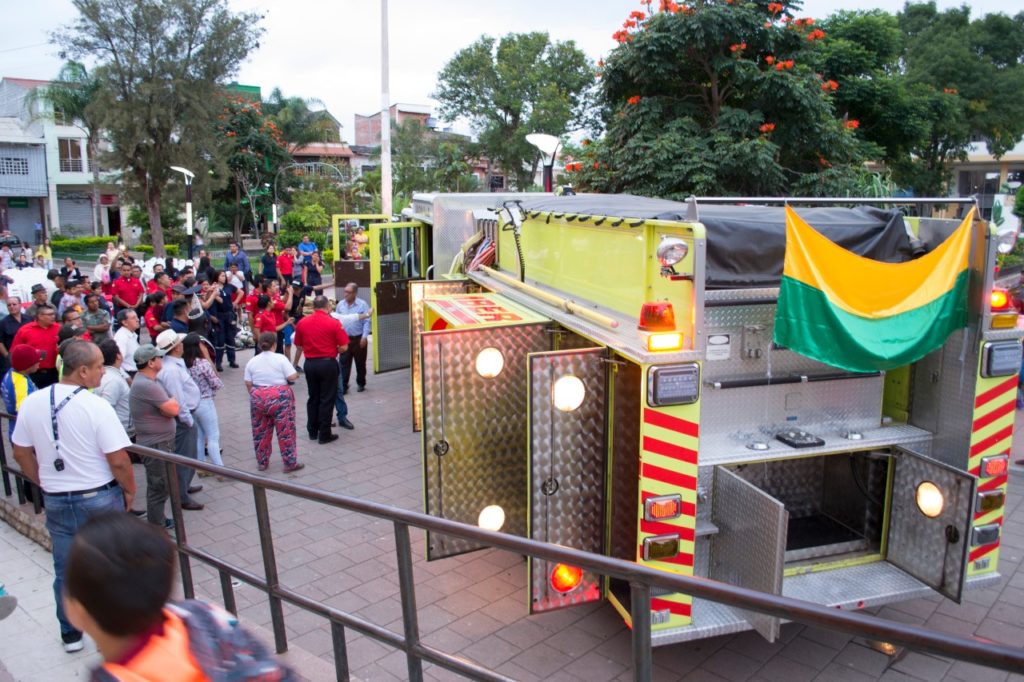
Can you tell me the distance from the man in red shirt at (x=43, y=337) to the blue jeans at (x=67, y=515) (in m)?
5.33

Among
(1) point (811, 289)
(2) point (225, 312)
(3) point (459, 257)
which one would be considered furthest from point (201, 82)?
(1) point (811, 289)

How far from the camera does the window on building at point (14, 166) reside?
49.4 meters

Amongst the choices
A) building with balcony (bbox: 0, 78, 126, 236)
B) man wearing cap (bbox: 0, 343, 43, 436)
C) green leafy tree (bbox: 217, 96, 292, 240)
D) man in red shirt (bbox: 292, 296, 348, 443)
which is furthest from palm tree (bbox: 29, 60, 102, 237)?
man wearing cap (bbox: 0, 343, 43, 436)

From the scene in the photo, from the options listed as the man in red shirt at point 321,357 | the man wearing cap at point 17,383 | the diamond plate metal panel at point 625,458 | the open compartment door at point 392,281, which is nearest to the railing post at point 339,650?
the diamond plate metal panel at point 625,458

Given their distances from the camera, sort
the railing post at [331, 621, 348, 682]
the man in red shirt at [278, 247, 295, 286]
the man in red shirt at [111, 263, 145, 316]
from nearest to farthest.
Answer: the railing post at [331, 621, 348, 682]
the man in red shirt at [111, 263, 145, 316]
the man in red shirt at [278, 247, 295, 286]

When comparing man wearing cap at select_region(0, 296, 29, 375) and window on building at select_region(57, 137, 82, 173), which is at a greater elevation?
window on building at select_region(57, 137, 82, 173)

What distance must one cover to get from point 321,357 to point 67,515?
4.94 m

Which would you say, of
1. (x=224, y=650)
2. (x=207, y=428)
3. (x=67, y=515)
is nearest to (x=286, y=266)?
(x=207, y=428)

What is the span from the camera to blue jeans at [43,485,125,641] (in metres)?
4.48

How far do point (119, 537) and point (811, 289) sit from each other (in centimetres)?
399

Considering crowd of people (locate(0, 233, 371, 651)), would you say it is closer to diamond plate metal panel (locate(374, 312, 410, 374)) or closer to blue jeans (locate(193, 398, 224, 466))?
blue jeans (locate(193, 398, 224, 466))

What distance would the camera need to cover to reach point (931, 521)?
16.3 feet

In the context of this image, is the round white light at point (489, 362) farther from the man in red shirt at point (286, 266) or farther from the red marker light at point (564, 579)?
the man in red shirt at point (286, 266)

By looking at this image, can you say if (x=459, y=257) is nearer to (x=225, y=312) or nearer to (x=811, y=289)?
(x=811, y=289)
